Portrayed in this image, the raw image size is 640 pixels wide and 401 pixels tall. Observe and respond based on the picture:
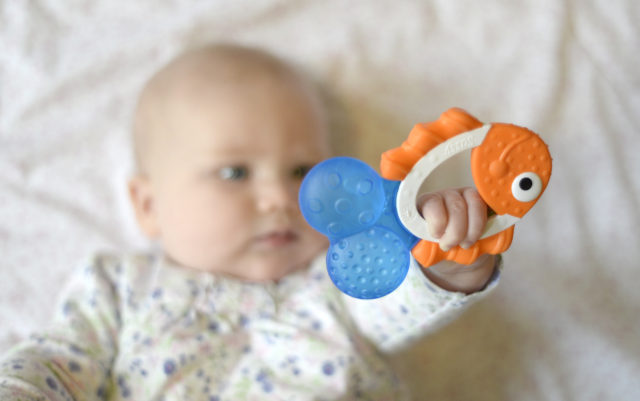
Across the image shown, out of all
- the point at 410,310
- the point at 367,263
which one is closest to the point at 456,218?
the point at 367,263

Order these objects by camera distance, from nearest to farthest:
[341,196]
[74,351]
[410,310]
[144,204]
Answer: [341,196] → [410,310] → [74,351] → [144,204]

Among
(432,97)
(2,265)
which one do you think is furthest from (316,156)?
(2,265)

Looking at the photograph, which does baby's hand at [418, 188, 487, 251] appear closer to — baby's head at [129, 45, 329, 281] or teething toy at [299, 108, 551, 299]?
teething toy at [299, 108, 551, 299]

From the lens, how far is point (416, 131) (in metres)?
0.62

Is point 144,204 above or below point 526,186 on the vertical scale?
below

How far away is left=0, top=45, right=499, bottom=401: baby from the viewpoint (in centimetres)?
100

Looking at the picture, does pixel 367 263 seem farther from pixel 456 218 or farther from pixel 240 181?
pixel 240 181

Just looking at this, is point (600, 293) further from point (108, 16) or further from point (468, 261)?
point (108, 16)

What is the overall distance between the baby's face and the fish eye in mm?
486

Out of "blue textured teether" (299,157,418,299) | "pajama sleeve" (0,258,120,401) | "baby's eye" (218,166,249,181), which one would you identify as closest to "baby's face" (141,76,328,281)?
"baby's eye" (218,166,249,181)

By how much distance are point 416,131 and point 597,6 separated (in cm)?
96

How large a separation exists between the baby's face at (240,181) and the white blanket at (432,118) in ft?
0.90

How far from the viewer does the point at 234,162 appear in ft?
3.49

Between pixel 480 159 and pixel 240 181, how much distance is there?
1.79 feet
